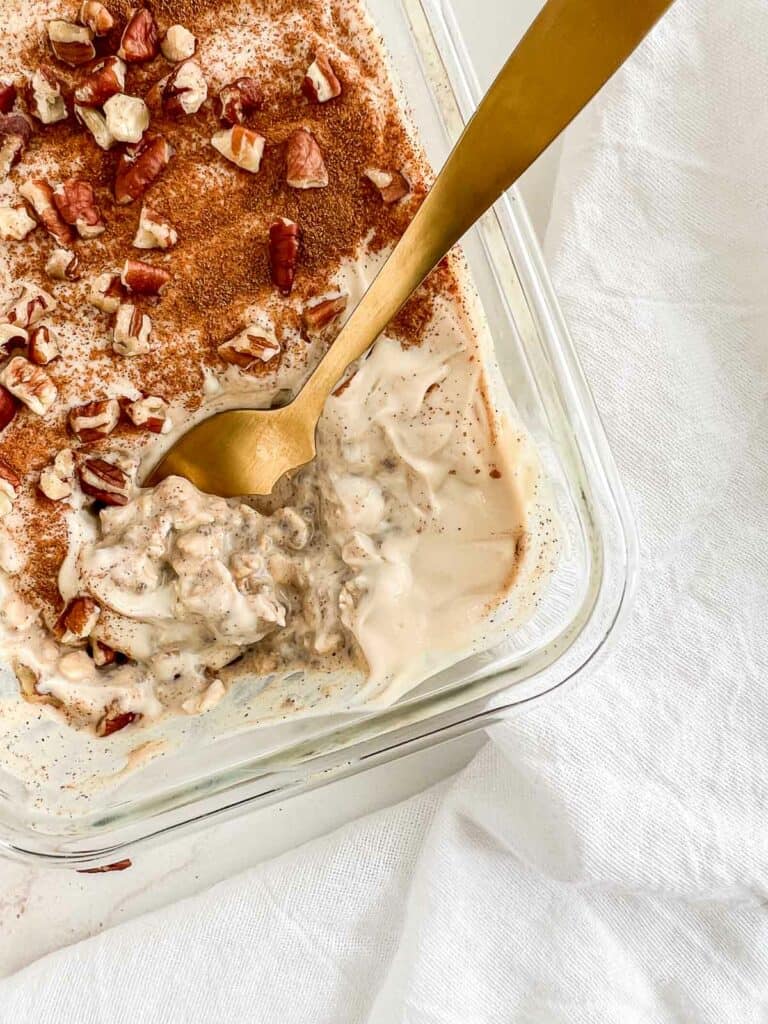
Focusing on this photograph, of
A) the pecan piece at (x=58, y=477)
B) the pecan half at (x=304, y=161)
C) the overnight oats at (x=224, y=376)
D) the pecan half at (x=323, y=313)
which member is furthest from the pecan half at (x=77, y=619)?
the pecan half at (x=304, y=161)

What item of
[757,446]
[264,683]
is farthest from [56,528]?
[757,446]

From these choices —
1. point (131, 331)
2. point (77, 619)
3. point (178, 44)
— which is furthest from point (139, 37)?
point (77, 619)

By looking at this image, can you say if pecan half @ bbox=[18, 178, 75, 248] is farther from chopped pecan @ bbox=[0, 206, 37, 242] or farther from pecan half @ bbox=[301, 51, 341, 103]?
pecan half @ bbox=[301, 51, 341, 103]

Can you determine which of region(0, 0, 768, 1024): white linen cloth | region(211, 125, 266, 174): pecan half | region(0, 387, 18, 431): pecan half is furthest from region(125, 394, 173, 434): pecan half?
region(0, 0, 768, 1024): white linen cloth

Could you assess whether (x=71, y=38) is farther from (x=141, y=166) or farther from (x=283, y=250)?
(x=283, y=250)

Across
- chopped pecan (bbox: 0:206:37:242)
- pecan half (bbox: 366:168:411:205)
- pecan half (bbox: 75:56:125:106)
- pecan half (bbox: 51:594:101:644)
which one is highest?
pecan half (bbox: 75:56:125:106)

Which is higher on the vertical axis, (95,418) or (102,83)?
(102,83)

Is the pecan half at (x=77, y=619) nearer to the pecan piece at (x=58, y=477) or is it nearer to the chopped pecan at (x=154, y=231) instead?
the pecan piece at (x=58, y=477)
